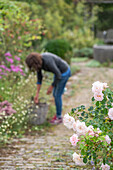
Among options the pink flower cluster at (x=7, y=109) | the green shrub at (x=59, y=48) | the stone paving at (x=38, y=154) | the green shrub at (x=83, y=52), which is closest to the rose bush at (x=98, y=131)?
the stone paving at (x=38, y=154)

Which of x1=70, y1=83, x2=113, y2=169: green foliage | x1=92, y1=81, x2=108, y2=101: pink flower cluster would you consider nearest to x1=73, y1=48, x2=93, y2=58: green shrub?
x1=70, y1=83, x2=113, y2=169: green foliage

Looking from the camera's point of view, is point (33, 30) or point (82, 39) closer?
→ point (33, 30)

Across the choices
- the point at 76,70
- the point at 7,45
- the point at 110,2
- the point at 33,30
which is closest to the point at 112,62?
the point at 76,70

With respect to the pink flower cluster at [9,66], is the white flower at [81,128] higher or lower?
higher

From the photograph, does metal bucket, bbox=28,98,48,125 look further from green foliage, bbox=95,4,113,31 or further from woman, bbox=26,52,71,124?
green foliage, bbox=95,4,113,31

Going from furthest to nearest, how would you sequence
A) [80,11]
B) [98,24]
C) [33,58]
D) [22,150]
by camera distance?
[98,24]
[80,11]
[33,58]
[22,150]

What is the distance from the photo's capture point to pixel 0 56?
6.32 metres

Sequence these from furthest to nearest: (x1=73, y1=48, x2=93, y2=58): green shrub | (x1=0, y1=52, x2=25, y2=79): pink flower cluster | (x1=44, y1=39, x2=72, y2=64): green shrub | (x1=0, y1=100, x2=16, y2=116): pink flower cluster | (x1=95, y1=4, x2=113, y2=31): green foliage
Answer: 1. (x1=95, y1=4, x2=113, y2=31): green foliage
2. (x1=73, y1=48, x2=93, y2=58): green shrub
3. (x1=44, y1=39, x2=72, y2=64): green shrub
4. (x1=0, y1=52, x2=25, y2=79): pink flower cluster
5. (x1=0, y1=100, x2=16, y2=116): pink flower cluster

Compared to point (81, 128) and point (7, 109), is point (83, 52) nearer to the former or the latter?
point (7, 109)

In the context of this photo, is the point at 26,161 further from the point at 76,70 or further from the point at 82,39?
the point at 82,39

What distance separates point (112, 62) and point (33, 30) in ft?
19.0

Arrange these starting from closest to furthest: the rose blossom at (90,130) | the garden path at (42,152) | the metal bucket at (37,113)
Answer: the rose blossom at (90,130) → the garden path at (42,152) → the metal bucket at (37,113)

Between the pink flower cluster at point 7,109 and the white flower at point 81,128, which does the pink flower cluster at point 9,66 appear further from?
the white flower at point 81,128

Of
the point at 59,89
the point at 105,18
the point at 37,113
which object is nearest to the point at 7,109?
the point at 37,113
